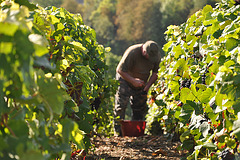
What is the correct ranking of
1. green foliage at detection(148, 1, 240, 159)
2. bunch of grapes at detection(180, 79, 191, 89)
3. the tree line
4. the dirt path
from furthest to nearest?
the tree line, the dirt path, bunch of grapes at detection(180, 79, 191, 89), green foliage at detection(148, 1, 240, 159)

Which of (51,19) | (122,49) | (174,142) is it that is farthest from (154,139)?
(122,49)

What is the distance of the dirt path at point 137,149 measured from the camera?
3.85 metres

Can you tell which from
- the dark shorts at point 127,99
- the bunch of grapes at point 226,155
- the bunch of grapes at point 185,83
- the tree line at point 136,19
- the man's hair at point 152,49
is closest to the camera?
the bunch of grapes at point 226,155

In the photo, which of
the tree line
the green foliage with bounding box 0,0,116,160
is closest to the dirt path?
the green foliage with bounding box 0,0,116,160

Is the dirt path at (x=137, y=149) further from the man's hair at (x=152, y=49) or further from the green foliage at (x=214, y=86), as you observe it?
the man's hair at (x=152, y=49)

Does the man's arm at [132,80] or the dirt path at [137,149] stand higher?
the man's arm at [132,80]

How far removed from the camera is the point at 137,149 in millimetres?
4461

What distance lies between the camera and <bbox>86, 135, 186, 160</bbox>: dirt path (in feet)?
12.6

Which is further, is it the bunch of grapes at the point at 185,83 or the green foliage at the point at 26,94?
the bunch of grapes at the point at 185,83

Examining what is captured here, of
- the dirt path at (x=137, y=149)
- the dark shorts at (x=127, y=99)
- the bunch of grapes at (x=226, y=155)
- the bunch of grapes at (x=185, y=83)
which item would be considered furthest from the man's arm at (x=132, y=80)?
the bunch of grapes at (x=226, y=155)

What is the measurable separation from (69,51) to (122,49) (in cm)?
3704

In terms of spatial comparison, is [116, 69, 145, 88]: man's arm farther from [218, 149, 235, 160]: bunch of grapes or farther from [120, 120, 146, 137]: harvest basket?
[218, 149, 235, 160]: bunch of grapes

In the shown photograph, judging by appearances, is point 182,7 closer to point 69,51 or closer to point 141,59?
point 141,59

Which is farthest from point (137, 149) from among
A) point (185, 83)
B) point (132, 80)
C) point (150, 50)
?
point (150, 50)
